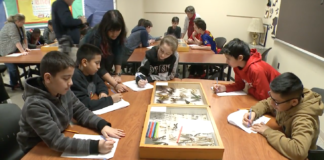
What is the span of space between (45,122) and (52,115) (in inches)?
3.4

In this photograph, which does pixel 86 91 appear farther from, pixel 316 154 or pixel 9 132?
pixel 316 154

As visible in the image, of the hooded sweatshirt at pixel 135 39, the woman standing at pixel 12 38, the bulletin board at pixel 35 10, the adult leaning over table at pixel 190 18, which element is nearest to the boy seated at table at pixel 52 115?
the hooded sweatshirt at pixel 135 39

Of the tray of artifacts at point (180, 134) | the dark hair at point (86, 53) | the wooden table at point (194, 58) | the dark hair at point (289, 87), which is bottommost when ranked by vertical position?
the tray of artifacts at point (180, 134)

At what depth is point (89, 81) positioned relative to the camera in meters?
1.70

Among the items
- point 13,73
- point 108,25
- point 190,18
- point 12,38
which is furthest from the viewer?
point 190,18

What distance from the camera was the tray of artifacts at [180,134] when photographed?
983 millimetres

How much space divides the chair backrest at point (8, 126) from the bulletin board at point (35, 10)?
4.79 metres

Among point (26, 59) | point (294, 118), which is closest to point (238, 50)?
point (294, 118)

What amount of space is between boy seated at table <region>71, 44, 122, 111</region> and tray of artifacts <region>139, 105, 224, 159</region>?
0.39m

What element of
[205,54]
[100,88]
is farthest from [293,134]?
[205,54]

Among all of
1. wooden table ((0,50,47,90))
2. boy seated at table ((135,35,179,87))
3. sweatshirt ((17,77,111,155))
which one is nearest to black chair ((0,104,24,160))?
sweatshirt ((17,77,111,155))

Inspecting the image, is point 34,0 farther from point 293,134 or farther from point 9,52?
point 293,134

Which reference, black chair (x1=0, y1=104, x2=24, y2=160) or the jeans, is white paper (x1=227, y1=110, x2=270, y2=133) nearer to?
black chair (x1=0, y1=104, x2=24, y2=160)

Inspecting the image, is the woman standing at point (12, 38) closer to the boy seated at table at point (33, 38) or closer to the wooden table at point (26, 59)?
the wooden table at point (26, 59)
